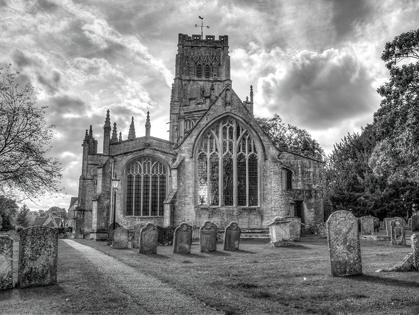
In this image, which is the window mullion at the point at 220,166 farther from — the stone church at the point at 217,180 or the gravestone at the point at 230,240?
the gravestone at the point at 230,240

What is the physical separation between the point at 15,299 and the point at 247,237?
63.0ft

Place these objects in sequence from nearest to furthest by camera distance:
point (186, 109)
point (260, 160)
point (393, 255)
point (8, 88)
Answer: point (393, 255) < point (8, 88) < point (260, 160) < point (186, 109)

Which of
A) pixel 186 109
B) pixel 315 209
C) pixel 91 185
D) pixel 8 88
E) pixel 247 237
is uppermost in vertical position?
pixel 186 109

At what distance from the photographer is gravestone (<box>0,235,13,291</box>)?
8.16m

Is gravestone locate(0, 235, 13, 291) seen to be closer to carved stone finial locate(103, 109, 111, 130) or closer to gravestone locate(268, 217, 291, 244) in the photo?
gravestone locate(268, 217, 291, 244)

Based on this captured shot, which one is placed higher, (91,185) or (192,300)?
(91,185)

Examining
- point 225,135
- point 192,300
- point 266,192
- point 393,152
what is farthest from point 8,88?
point 393,152

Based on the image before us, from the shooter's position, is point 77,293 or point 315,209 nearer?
point 77,293

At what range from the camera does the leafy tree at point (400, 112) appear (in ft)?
65.9

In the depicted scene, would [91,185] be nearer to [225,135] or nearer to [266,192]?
[225,135]

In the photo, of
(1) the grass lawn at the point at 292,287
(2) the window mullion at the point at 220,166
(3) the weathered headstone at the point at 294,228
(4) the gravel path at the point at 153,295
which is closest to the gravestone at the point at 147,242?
(1) the grass lawn at the point at 292,287

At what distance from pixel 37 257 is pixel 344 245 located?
701 centimetres

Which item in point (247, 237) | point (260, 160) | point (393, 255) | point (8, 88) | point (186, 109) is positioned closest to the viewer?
point (393, 255)

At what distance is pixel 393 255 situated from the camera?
12945mm
